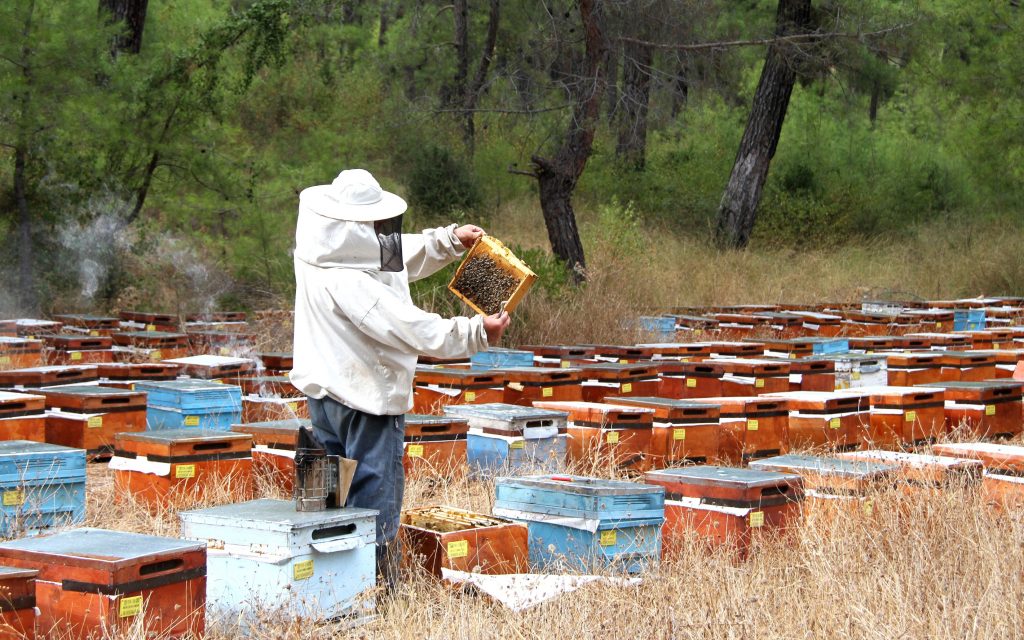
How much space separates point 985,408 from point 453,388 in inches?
141

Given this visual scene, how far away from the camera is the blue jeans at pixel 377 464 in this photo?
453cm

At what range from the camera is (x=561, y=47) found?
16266 millimetres

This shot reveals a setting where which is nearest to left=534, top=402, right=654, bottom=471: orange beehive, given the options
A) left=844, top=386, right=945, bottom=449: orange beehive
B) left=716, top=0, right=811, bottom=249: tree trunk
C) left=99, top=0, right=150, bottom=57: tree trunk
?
left=844, top=386, right=945, bottom=449: orange beehive

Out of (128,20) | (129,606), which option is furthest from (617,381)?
(128,20)

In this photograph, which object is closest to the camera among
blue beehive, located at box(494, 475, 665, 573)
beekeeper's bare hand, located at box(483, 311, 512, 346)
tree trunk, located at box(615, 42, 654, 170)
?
beekeeper's bare hand, located at box(483, 311, 512, 346)

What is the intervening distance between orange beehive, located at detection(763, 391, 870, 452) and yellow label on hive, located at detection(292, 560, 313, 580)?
4.10m

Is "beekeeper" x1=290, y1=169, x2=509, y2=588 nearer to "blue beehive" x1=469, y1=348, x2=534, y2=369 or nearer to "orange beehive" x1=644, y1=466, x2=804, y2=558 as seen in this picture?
"orange beehive" x1=644, y1=466, x2=804, y2=558

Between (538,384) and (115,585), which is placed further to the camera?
(538,384)

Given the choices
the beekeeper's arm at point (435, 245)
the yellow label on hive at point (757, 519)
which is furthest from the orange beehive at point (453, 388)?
the yellow label on hive at point (757, 519)

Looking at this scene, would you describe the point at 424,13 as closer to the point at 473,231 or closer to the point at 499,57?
the point at 499,57

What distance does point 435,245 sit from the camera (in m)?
4.96

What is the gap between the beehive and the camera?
4.76 m

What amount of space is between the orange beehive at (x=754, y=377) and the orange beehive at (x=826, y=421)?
88 cm

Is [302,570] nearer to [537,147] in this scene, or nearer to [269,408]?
[269,408]
